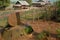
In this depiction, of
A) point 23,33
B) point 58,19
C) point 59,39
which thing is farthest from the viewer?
point 58,19

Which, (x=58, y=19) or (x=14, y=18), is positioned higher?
(x=14, y=18)

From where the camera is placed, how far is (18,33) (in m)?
6.27

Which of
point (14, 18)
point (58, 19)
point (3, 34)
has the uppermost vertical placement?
point (14, 18)

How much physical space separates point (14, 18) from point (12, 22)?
0.22 m

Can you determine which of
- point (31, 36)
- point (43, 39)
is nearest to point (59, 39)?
point (43, 39)

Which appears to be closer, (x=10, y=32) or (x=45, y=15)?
(x=10, y=32)

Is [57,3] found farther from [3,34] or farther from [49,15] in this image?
[3,34]

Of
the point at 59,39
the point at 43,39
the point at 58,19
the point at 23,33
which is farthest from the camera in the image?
the point at 58,19

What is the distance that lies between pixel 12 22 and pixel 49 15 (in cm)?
653

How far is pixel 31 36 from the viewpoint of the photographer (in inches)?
277

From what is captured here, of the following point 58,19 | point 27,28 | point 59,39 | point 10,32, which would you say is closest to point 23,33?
point 27,28

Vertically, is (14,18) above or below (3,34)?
above

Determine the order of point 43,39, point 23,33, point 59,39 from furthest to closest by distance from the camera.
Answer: point 23,33 < point 59,39 < point 43,39

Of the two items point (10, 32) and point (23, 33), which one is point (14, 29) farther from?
point (23, 33)
